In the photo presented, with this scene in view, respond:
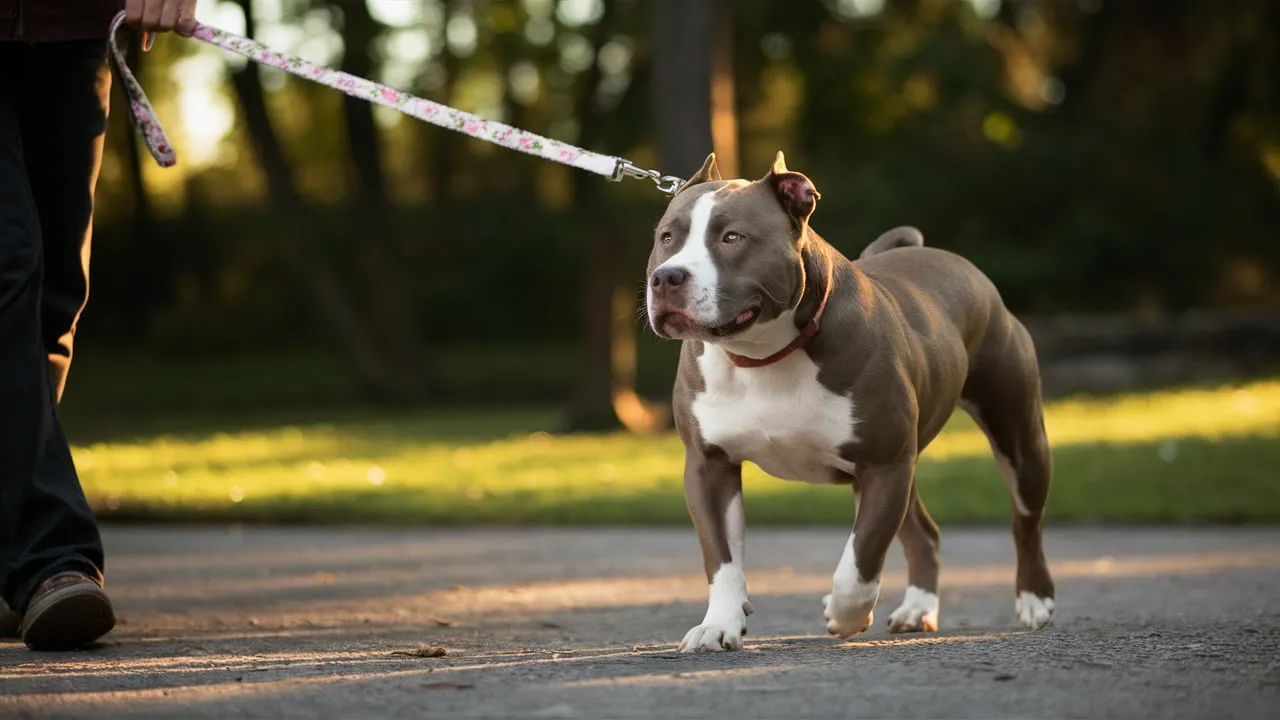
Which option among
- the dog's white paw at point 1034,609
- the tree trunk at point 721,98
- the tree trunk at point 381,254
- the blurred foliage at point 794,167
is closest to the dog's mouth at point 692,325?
the dog's white paw at point 1034,609

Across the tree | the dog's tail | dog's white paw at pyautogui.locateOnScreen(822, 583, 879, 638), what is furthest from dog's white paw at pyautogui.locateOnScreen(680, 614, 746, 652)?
the tree

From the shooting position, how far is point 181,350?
28641 mm

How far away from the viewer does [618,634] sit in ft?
18.3

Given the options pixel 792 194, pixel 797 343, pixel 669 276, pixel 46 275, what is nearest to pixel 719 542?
pixel 797 343

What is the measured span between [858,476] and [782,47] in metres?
17.2

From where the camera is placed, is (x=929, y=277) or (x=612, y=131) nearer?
(x=929, y=277)

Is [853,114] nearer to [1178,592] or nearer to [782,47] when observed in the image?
[782,47]

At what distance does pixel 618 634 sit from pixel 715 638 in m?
0.98

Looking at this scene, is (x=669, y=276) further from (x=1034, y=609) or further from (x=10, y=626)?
(x=10, y=626)

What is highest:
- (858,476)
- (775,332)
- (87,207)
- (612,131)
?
(612,131)

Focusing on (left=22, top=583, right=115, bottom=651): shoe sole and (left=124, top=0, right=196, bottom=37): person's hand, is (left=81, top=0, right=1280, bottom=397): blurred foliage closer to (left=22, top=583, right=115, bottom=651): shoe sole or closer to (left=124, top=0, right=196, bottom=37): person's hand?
(left=124, top=0, right=196, bottom=37): person's hand

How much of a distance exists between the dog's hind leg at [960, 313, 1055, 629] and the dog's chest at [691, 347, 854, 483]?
3.84 ft

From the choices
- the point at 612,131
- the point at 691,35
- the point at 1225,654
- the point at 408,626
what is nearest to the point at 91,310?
the point at 612,131

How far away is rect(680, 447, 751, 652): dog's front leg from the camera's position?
184 inches
